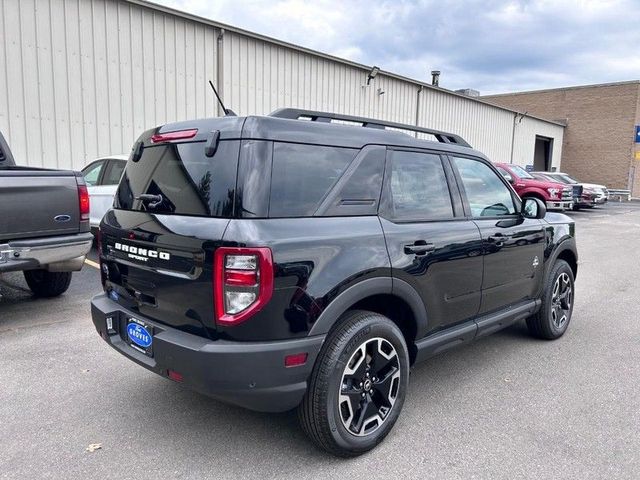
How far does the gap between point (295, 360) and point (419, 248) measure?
43.5 inches

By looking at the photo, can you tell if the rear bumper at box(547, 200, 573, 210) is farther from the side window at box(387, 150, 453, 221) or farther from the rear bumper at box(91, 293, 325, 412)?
the rear bumper at box(91, 293, 325, 412)

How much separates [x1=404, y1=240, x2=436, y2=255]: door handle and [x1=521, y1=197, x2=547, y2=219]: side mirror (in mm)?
1526

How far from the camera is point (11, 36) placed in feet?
28.3

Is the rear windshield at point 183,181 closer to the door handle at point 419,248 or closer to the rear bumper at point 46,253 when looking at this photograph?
the door handle at point 419,248

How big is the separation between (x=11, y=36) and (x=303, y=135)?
849cm

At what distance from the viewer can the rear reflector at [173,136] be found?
2816 millimetres

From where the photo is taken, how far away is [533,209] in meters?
4.27

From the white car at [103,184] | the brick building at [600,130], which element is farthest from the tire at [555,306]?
the brick building at [600,130]

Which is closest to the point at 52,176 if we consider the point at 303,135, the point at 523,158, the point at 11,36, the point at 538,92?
the point at 303,135

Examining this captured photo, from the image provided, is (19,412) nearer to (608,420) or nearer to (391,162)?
(391,162)

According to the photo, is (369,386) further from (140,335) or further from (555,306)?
(555,306)

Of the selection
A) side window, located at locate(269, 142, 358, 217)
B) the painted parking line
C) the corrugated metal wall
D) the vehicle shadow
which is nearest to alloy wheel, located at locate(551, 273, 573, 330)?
the vehicle shadow

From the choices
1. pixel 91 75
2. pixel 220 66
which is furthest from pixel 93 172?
pixel 220 66

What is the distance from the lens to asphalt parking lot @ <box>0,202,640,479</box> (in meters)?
2.64
